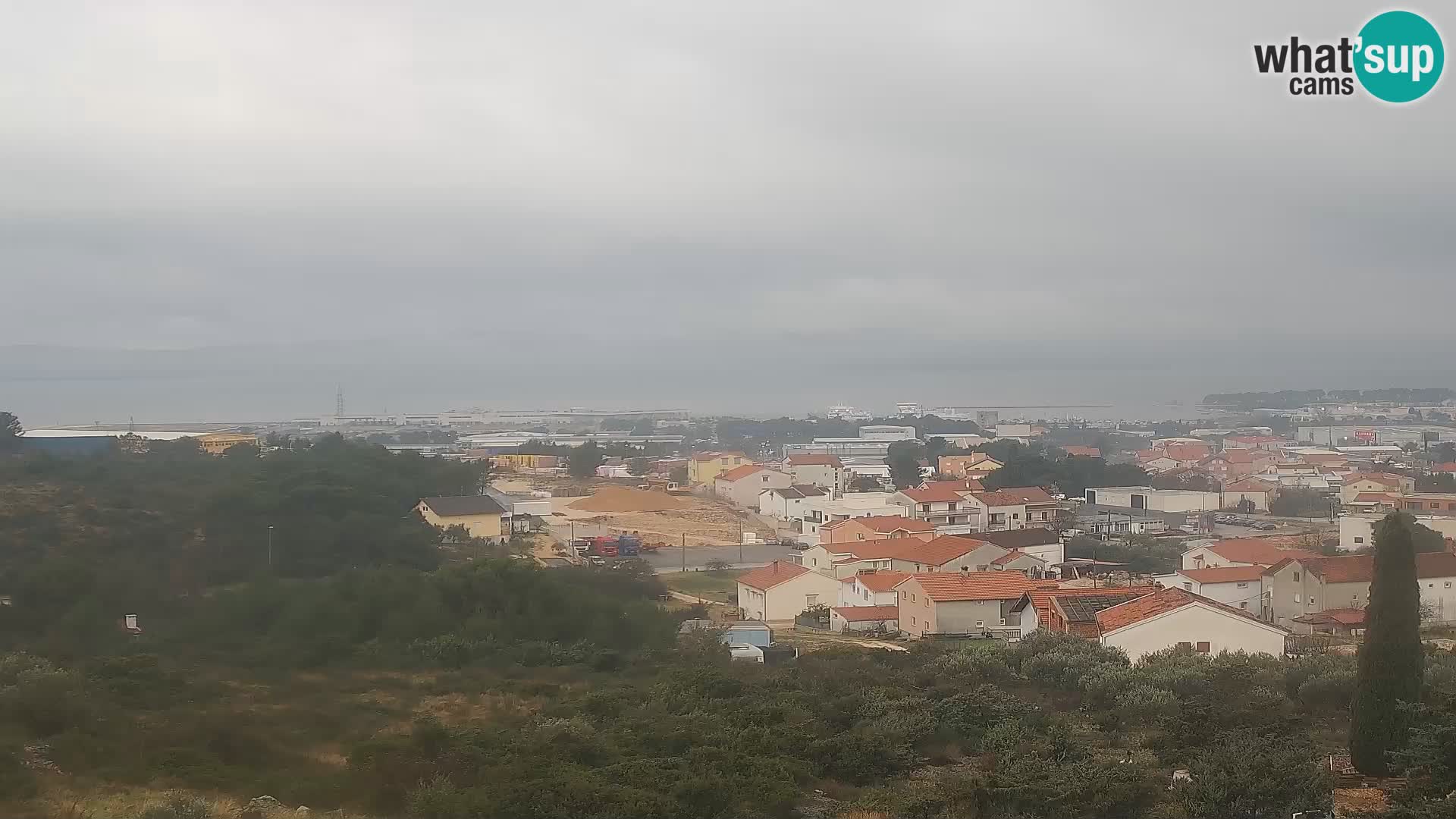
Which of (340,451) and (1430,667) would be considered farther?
(340,451)

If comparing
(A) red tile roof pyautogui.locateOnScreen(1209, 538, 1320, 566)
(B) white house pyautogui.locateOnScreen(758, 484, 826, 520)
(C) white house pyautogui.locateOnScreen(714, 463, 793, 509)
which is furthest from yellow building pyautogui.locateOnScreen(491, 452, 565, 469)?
(A) red tile roof pyautogui.locateOnScreen(1209, 538, 1320, 566)

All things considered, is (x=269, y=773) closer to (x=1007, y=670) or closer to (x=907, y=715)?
(x=907, y=715)

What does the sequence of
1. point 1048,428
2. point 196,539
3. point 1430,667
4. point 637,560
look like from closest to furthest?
1. point 1430,667
2. point 196,539
3. point 637,560
4. point 1048,428

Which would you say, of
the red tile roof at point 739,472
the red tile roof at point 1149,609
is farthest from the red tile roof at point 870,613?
the red tile roof at point 739,472

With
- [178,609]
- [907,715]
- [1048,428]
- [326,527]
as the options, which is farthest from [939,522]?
[1048,428]

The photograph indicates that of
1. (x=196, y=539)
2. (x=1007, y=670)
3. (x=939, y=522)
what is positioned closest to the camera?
(x=1007, y=670)

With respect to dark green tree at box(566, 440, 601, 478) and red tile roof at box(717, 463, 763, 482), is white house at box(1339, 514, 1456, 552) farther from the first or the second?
dark green tree at box(566, 440, 601, 478)
